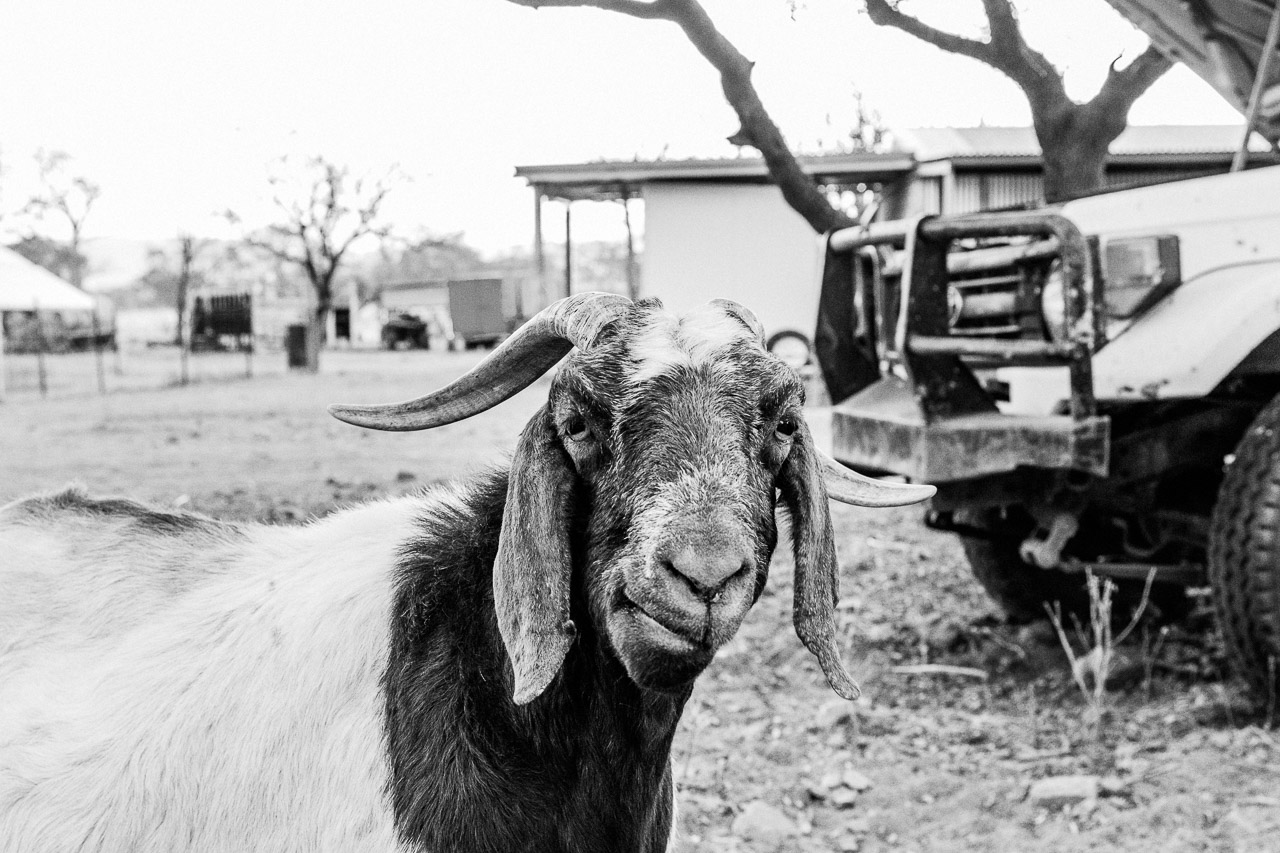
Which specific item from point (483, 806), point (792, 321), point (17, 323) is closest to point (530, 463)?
point (483, 806)

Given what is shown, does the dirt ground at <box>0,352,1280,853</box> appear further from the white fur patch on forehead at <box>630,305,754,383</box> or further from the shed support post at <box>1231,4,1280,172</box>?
the shed support post at <box>1231,4,1280,172</box>

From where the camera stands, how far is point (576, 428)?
230 centimetres

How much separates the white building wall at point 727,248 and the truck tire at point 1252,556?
1623 centimetres

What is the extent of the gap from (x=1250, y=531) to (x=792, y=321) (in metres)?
17.0

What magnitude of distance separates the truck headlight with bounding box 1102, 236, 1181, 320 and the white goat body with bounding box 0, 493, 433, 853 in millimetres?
3093

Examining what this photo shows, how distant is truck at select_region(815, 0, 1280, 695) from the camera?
166 inches

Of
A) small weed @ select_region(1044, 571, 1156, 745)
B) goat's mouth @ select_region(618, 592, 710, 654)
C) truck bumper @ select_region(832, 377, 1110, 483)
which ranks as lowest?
small weed @ select_region(1044, 571, 1156, 745)

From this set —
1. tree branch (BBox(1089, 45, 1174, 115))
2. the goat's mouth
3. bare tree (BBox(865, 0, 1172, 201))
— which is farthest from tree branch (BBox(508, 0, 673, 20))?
the goat's mouth

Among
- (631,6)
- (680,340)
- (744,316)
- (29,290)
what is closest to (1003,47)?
(631,6)

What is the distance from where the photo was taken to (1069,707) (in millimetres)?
4902

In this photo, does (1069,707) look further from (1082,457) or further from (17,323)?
(17,323)

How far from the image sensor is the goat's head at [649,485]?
Result: 2.05 meters

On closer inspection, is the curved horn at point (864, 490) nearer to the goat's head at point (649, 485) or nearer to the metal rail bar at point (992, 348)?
the goat's head at point (649, 485)

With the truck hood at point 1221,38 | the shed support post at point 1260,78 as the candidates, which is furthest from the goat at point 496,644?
the truck hood at point 1221,38
